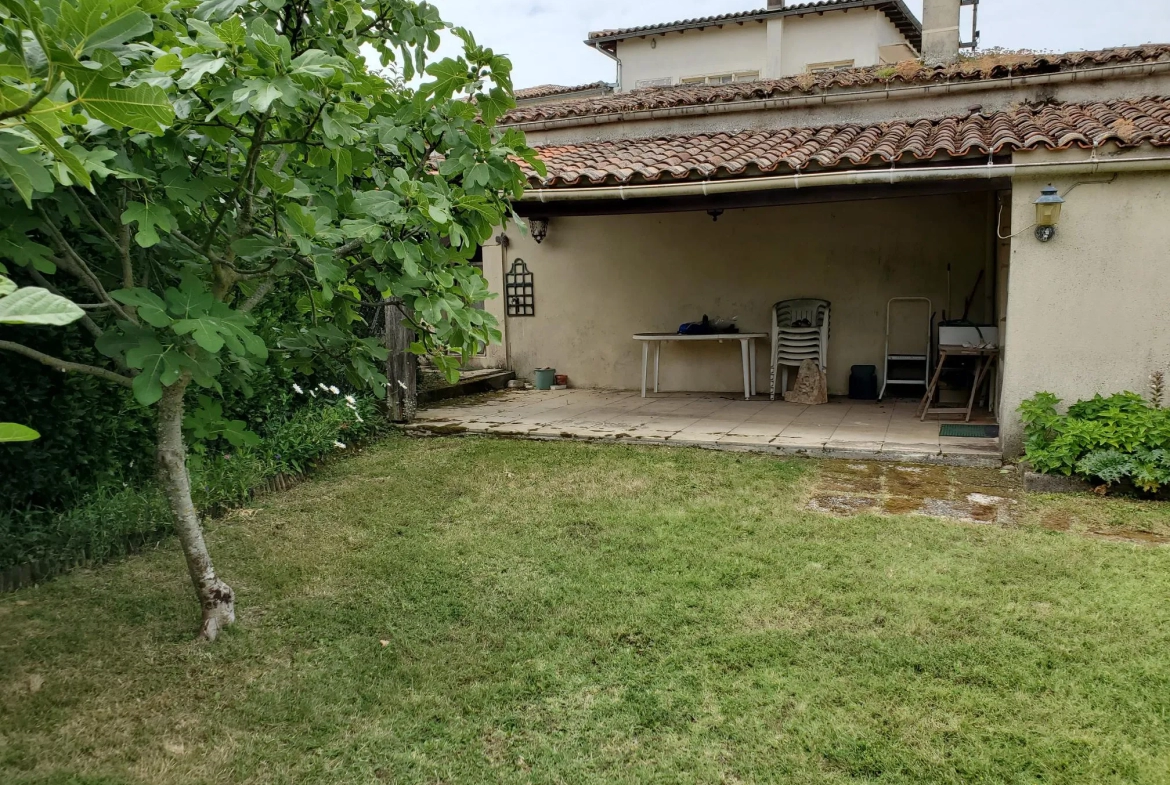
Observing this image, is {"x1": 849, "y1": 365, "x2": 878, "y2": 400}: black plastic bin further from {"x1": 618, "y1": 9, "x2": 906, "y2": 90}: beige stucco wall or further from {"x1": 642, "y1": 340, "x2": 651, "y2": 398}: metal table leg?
{"x1": 618, "y1": 9, "x2": 906, "y2": 90}: beige stucco wall

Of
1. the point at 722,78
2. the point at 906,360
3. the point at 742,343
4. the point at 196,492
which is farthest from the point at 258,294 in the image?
the point at 722,78

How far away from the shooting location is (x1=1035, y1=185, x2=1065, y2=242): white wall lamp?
5441 mm

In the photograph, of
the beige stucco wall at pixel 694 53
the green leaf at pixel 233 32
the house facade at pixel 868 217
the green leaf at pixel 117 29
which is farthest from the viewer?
the beige stucco wall at pixel 694 53

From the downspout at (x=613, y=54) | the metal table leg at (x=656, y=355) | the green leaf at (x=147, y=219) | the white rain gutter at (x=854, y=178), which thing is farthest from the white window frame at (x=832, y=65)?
the green leaf at (x=147, y=219)

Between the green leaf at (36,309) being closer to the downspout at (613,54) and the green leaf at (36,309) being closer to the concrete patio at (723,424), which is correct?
the concrete patio at (723,424)

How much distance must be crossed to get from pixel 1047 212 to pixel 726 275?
456cm

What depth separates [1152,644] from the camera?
3014 millimetres

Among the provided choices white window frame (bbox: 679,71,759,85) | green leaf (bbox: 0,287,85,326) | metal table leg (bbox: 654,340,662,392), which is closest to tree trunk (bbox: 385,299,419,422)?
metal table leg (bbox: 654,340,662,392)

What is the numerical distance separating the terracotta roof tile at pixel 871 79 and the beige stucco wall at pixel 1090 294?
Result: 3.27 metres

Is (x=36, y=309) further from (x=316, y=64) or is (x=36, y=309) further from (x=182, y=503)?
(x=182, y=503)

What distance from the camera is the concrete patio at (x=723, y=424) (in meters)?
6.26

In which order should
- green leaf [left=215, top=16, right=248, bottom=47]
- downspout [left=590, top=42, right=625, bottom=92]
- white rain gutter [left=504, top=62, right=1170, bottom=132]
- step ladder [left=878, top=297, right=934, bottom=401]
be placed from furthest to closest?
downspout [left=590, top=42, right=625, bottom=92] → step ladder [left=878, top=297, right=934, bottom=401] → white rain gutter [left=504, top=62, right=1170, bottom=132] → green leaf [left=215, top=16, right=248, bottom=47]

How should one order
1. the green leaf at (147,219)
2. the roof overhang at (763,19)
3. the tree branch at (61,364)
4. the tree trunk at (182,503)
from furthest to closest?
the roof overhang at (763,19)
the tree trunk at (182,503)
the tree branch at (61,364)
the green leaf at (147,219)

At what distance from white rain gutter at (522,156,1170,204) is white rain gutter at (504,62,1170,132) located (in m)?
2.81
